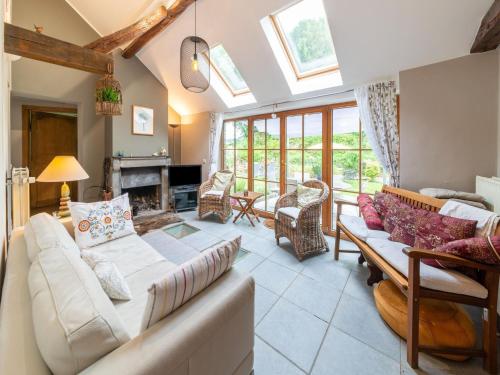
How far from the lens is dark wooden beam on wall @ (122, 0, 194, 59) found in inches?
113

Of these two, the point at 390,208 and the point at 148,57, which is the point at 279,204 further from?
the point at 148,57

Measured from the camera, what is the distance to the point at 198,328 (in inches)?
32.5

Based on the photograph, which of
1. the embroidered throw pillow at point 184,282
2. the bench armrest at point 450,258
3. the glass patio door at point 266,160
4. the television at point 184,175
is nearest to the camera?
the embroidered throw pillow at point 184,282

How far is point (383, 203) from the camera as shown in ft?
7.71

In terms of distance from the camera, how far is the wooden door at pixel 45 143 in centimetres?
424

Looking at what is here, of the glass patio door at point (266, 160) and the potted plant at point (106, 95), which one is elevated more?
the potted plant at point (106, 95)

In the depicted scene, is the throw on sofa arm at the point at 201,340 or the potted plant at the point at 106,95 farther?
the potted plant at the point at 106,95

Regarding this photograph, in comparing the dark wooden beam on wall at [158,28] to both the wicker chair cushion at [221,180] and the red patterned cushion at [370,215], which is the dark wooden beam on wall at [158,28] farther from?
the red patterned cushion at [370,215]

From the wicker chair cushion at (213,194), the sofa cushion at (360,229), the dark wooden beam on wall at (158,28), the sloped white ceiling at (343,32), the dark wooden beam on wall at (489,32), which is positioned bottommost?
the sofa cushion at (360,229)

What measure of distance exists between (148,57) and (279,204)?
377 cm

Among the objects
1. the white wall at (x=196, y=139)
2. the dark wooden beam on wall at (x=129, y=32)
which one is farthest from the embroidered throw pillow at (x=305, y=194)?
the dark wooden beam on wall at (x=129, y=32)

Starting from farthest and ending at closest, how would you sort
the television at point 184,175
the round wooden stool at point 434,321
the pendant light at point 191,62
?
the television at point 184,175
the pendant light at point 191,62
the round wooden stool at point 434,321

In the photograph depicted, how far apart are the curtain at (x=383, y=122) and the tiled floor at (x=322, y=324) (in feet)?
4.25

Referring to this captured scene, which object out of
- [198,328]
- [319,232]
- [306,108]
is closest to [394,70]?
[306,108]
